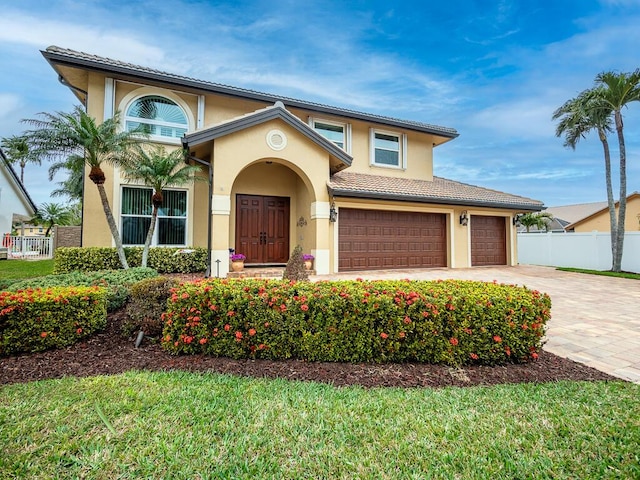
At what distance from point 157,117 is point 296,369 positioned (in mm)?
11146

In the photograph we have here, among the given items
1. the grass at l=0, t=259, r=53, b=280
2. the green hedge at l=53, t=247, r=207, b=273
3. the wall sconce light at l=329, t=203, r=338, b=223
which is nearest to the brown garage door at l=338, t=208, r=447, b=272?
the wall sconce light at l=329, t=203, r=338, b=223

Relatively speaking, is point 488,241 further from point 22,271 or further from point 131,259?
point 22,271

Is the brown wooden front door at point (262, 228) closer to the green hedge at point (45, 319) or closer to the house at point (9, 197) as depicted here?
the green hedge at point (45, 319)

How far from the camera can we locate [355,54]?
1192cm

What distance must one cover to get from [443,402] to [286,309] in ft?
6.36

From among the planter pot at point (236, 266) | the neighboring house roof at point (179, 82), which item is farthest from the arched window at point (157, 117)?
the planter pot at point (236, 266)

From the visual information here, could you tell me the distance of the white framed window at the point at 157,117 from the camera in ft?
34.8

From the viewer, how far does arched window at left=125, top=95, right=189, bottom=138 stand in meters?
10.6

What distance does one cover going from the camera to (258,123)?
379 inches

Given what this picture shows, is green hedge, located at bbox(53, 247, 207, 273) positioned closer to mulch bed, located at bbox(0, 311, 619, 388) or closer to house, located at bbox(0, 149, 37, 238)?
mulch bed, located at bbox(0, 311, 619, 388)

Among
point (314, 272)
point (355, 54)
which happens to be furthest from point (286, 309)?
point (355, 54)

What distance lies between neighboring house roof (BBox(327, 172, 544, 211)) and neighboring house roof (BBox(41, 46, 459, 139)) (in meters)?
2.57

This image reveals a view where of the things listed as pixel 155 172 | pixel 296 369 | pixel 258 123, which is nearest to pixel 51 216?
pixel 155 172

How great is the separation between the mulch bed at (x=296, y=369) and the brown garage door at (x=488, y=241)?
37.1ft
